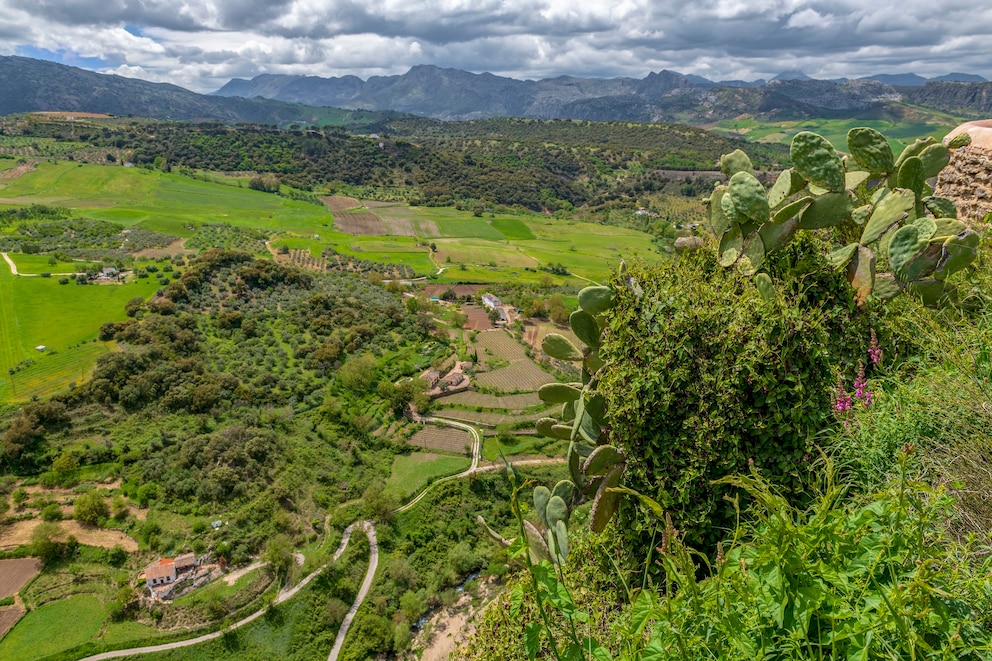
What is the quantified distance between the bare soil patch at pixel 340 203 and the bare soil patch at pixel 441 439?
73.7 meters

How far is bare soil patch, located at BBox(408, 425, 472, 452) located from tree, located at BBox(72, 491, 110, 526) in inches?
608

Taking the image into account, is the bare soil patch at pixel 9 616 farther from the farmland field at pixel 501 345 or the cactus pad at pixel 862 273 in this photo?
the farmland field at pixel 501 345

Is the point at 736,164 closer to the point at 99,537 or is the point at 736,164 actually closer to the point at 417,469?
the point at 417,469

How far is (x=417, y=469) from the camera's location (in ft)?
95.9

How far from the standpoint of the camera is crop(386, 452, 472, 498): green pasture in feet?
91.0

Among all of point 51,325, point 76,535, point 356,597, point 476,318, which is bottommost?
point 356,597

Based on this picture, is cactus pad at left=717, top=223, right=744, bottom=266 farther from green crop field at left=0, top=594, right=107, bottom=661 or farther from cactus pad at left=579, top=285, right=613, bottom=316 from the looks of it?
green crop field at left=0, top=594, right=107, bottom=661

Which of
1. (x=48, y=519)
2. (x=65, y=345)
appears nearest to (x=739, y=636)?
(x=48, y=519)

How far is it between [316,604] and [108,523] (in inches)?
422

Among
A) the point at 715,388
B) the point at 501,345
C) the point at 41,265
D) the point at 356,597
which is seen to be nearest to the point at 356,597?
the point at 356,597

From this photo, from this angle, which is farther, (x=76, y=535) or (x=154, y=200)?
(x=154, y=200)

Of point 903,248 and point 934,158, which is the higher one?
point 934,158

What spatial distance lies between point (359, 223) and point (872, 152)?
87.6m

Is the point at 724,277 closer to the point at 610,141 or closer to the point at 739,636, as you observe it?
the point at 739,636
